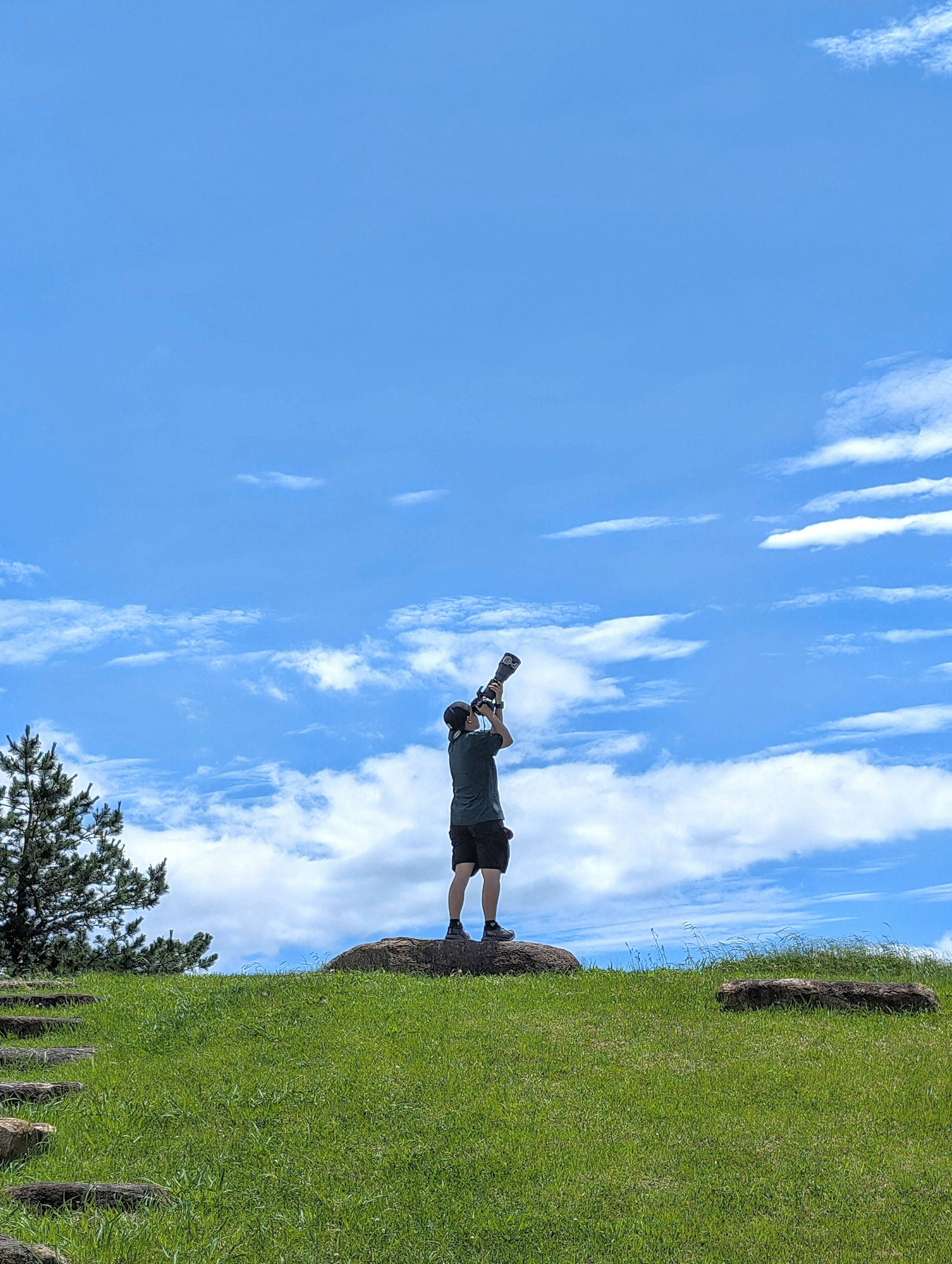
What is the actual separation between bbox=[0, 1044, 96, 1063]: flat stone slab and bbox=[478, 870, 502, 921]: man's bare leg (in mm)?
5381

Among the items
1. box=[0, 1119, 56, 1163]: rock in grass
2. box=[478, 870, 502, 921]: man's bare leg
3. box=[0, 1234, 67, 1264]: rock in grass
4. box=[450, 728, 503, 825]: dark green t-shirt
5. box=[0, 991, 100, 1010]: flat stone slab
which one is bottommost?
box=[0, 1234, 67, 1264]: rock in grass

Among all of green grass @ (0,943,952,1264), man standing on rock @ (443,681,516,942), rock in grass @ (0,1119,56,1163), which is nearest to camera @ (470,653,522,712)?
man standing on rock @ (443,681,516,942)

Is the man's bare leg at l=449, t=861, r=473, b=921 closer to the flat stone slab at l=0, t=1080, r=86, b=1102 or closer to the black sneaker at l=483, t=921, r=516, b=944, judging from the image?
the black sneaker at l=483, t=921, r=516, b=944

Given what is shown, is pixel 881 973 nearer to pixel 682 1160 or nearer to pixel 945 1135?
pixel 945 1135

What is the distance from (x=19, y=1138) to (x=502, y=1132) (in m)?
3.37

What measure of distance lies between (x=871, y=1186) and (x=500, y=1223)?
257cm

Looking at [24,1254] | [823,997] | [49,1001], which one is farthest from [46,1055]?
[823,997]

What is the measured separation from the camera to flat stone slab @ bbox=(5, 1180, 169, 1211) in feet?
23.6

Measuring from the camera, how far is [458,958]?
1466 centimetres

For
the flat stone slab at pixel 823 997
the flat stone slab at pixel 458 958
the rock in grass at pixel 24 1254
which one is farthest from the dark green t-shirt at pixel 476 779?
the rock in grass at pixel 24 1254

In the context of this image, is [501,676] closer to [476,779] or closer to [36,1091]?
[476,779]

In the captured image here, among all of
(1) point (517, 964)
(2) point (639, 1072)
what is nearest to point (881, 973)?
(1) point (517, 964)

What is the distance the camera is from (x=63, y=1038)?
1234 centimetres

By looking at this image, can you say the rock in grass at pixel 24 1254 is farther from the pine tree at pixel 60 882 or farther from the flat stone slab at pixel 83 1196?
the pine tree at pixel 60 882
